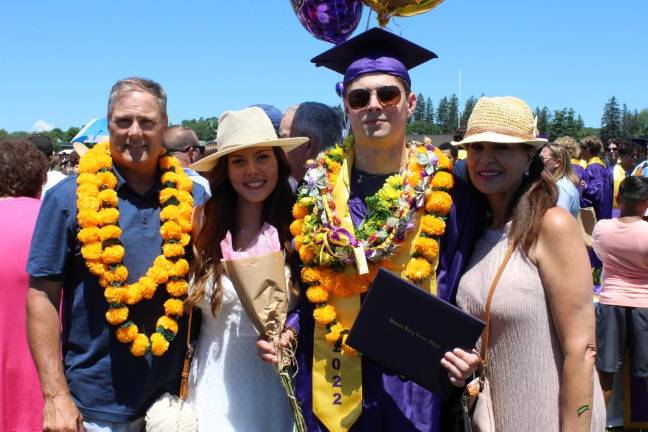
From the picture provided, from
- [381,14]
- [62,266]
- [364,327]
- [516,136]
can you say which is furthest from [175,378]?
[381,14]

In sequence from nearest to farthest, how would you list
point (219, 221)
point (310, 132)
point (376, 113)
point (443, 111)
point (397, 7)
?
point (376, 113) < point (219, 221) < point (397, 7) < point (310, 132) < point (443, 111)

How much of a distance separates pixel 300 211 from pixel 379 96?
0.69m

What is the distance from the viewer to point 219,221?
3080 millimetres

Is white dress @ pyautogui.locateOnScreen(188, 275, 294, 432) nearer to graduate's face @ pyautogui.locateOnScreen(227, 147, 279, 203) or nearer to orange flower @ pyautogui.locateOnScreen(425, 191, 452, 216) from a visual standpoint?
graduate's face @ pyautogui.locateOnScreen(227, 147, 279, 203)

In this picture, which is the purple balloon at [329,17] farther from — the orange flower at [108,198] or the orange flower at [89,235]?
the orange flower at [89,235]

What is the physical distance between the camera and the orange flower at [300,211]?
3.03 m

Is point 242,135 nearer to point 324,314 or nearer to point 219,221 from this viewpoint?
point 219,221

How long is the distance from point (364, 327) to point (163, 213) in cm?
113

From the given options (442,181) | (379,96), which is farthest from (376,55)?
(442,181)

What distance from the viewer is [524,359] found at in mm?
2574

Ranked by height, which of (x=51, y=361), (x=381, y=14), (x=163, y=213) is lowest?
(x=51, y=361)

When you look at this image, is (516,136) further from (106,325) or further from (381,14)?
(106,325)

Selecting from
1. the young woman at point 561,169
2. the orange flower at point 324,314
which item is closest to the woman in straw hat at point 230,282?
the orange flower at point 324,314

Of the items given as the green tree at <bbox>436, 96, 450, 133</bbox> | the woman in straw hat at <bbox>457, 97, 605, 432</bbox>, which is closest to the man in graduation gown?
the woman in straw hat at <bbox>457, 97, 605, 432</bbox>
